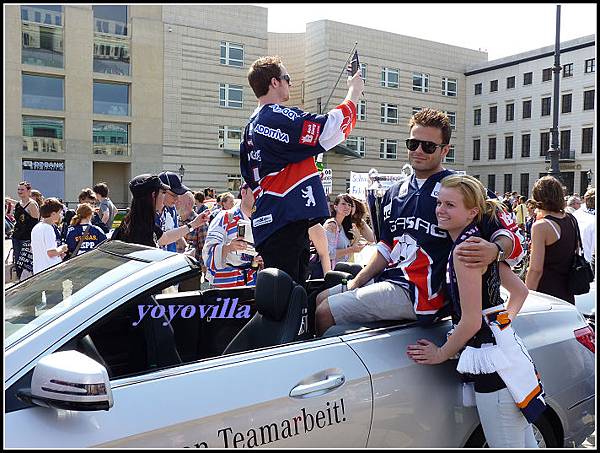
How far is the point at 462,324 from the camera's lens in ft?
8.45

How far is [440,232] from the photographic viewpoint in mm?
2922

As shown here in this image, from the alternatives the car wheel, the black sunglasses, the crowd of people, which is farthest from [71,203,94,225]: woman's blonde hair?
the car wheel

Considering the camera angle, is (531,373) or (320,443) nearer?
(320,443)

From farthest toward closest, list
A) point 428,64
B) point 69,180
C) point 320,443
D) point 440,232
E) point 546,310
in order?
point 428,64 < point 69,180 < point 546,310 < point 440,232 < point 320,443

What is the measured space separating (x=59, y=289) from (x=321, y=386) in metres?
1.21

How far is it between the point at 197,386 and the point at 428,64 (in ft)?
183

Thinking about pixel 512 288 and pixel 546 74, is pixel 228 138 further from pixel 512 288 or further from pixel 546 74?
pixel 512 288

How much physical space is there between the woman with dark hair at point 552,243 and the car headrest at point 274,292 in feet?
10.1

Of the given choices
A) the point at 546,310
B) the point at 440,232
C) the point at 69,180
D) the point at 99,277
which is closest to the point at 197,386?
the point at 99,277

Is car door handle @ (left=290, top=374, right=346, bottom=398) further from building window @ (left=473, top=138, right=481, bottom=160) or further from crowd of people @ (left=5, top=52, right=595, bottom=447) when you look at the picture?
building window @ (left=473, top=138, right=481, bottom=160)

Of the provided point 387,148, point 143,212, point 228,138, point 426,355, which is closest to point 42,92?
point 228,138

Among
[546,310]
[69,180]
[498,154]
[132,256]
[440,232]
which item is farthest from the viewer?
[498,154]

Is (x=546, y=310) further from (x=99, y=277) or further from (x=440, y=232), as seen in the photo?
(x=99, y=277)

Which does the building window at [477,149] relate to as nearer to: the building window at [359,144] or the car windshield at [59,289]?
the building window at [359,144]
